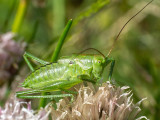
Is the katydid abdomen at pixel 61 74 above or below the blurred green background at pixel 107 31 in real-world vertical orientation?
below

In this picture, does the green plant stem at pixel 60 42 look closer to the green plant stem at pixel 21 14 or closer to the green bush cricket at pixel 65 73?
the green bush cricket at pixel 65 73

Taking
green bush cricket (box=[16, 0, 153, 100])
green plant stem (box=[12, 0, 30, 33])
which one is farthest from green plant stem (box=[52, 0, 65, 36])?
Result: green bush cricket (box=[16, 0, 153, 100])

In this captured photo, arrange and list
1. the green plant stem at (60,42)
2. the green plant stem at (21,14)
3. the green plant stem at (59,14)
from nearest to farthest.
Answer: the green plant stem at (60,42) < the green plant stem at (21,14) < the green plant stem at (59,14)

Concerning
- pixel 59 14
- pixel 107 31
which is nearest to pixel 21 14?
pixel 59 14

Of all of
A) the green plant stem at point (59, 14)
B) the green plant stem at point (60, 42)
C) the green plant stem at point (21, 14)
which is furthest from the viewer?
the green plant stem at point (59, 14)

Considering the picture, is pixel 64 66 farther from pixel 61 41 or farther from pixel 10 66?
pixel 10 66

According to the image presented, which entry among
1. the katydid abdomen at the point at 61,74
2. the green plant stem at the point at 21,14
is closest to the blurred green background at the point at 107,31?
the green plant stem at the point at 21,14

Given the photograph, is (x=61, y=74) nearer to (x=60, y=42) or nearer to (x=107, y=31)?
(x=60, y=42)
